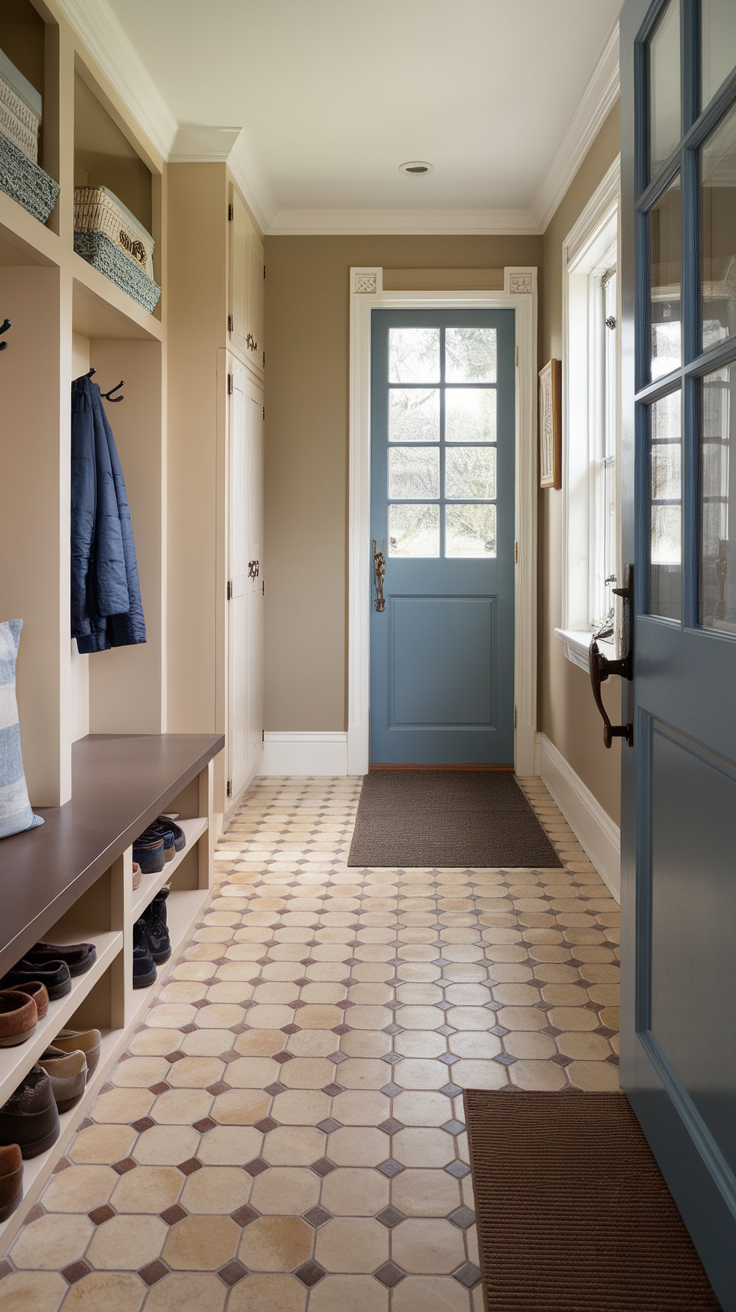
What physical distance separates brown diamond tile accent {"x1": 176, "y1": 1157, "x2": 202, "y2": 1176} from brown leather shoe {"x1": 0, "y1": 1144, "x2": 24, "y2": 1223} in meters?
0.30

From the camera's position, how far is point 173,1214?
159cm

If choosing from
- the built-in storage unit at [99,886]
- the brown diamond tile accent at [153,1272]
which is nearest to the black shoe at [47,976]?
the built-in storage unit at [99,886]

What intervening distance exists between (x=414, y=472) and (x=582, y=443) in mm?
1081

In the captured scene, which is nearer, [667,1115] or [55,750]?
[667,1115]

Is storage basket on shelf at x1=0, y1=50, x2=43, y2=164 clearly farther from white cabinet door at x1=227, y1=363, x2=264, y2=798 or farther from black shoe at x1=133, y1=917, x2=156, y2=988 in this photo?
black shoe at x1=133, y1=917, x2=156, y2=988

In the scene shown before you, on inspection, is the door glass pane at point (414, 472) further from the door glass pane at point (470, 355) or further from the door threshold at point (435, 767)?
the door threshold at point (435, 767)

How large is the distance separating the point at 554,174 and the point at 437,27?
1217 millimetres

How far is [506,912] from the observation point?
9.73 feet

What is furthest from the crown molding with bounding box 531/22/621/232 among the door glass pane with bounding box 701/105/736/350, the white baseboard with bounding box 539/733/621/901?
the white baseboard with bounding box 539/733/621/901

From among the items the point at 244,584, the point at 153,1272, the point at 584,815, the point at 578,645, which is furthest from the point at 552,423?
the point at 153,1272

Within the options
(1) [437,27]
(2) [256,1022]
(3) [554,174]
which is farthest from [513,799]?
(1) [437,27]

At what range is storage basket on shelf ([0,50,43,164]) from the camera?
2.07m

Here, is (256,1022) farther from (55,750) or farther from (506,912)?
(506,912)

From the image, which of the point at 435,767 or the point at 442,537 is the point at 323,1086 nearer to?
the point at 435,767
